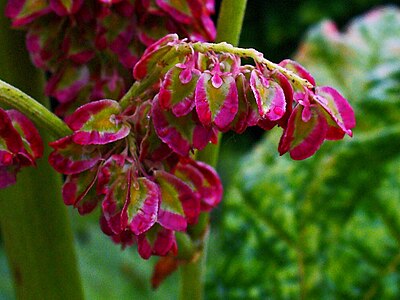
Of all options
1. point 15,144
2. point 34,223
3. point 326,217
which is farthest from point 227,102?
point 326,217

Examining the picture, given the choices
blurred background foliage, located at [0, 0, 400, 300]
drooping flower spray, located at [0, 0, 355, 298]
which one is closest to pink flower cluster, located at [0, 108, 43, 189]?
drooping flower spray, located at [0, 0, 355, 298]

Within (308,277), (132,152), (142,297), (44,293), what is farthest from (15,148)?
(142,297)

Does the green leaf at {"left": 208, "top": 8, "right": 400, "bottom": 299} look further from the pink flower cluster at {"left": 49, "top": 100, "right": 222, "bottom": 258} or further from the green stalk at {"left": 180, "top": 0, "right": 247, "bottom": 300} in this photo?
the pink flower cluster at {"left": 49, "top": 100, "right": 222, "bottom": 258}

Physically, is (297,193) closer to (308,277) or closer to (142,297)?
(308,277)

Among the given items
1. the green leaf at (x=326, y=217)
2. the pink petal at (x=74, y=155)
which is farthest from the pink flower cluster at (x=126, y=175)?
the green leaf at (x=326, y=217)

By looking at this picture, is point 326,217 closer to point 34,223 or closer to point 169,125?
point 34,223

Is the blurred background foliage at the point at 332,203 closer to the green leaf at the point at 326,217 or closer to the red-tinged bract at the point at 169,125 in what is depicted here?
the green leaf at the point at 326,217

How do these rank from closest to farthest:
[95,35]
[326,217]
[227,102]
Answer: [227,102] < [95,35] < [326,217]

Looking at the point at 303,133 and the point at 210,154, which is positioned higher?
the point at 303,133
